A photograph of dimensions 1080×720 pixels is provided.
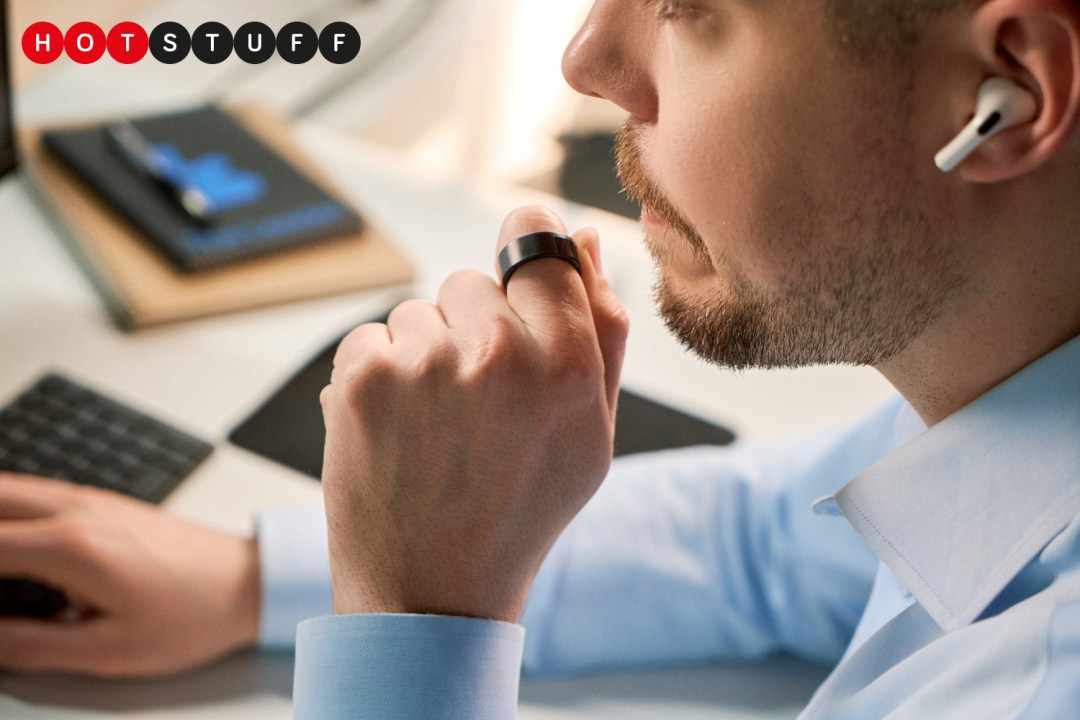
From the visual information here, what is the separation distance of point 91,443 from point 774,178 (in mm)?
547

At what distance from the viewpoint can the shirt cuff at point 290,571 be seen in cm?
74

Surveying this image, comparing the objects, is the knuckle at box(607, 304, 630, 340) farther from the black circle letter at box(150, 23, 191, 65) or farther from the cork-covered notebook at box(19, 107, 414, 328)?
the black circle letter at box(150, 23, 191, 65)

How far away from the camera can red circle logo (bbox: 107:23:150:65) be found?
1362 mm

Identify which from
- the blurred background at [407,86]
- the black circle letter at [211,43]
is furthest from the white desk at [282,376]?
the black circle letter at [211,43]

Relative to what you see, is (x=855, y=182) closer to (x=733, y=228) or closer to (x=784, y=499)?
(x=733, y=228)

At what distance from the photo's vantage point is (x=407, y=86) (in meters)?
1.60

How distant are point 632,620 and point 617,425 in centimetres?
23

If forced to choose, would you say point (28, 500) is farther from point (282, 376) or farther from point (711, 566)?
point (711, 566)

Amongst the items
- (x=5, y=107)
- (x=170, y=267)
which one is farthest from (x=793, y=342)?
(x=5, y=107)

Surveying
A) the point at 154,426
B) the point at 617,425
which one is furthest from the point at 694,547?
the point at 154,426

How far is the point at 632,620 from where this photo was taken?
78 centimetres

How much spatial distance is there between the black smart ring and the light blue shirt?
21 centimetres

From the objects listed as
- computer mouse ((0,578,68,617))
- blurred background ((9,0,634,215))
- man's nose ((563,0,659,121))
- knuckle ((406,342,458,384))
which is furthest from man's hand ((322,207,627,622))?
blurred background ((9,0,634,215))

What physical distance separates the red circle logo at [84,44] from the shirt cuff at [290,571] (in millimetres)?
806
